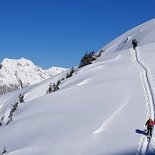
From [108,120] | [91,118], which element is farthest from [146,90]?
[108,120]

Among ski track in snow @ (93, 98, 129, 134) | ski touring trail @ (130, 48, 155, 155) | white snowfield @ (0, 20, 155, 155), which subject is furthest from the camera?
ski track in snow @ (93, 98, 129, 134)

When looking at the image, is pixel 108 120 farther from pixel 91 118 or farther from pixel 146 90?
pixel 146 90

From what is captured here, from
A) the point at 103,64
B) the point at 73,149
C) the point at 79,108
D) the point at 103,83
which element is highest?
the point at 103,64

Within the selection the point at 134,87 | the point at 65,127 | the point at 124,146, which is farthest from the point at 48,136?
the point at 134,87

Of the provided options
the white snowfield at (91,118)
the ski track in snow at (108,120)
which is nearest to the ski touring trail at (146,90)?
the white snowfield at (91,118)

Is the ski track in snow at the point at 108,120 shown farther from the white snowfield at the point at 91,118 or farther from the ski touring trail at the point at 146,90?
the ski touring trail at the point at 146,90

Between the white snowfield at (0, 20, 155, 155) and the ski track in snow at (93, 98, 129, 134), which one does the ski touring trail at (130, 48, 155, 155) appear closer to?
the white snowfield at (0, 20, 155, 155)

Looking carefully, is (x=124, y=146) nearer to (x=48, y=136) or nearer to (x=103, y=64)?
(x=48, y=136)

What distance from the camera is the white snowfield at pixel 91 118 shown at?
30.3m

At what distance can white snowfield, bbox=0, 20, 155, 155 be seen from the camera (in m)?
30.3

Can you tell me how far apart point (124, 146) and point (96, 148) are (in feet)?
6.95

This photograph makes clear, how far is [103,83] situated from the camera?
47156mm

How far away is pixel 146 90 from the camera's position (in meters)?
42.6

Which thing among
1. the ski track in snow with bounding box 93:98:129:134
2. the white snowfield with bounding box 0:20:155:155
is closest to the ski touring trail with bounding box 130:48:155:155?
the white snowfield with bounding box 0:20:155:155
